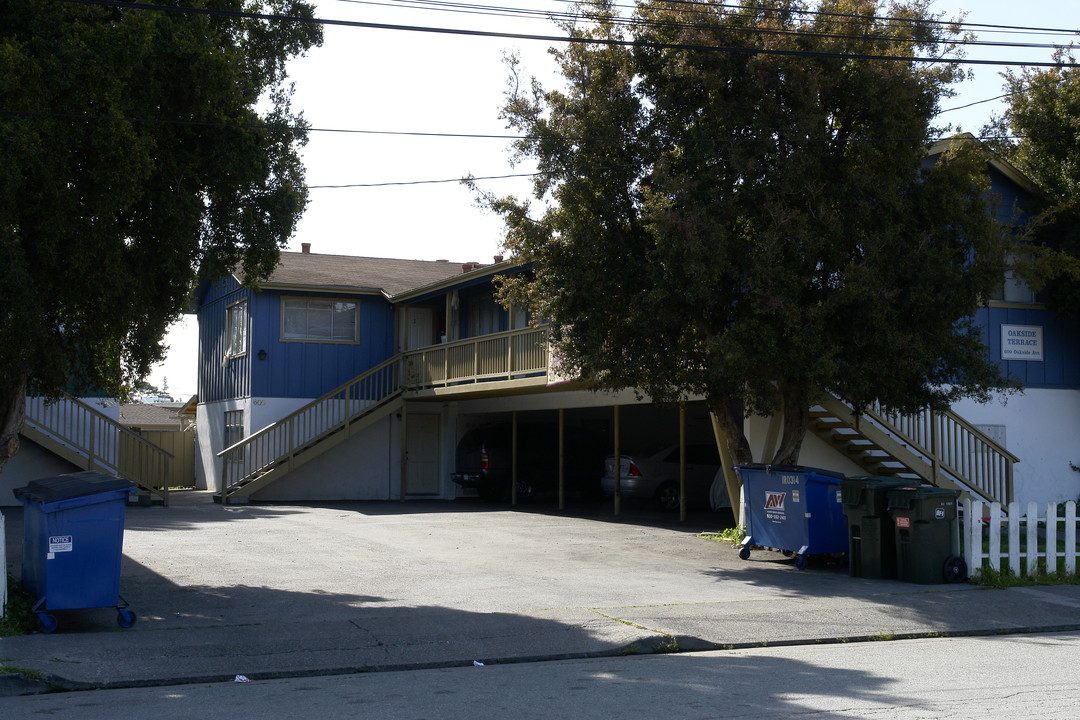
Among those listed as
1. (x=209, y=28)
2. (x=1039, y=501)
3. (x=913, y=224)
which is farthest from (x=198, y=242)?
Result: (x=1039, y=501)

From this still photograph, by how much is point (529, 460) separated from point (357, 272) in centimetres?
764

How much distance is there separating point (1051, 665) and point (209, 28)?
9977mm

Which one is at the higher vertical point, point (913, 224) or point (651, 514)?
point (913, 224)

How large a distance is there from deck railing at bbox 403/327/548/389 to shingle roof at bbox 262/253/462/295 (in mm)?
2501

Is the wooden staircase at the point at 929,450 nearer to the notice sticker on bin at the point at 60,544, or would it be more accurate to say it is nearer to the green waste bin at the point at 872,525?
the green waste bin at the point at 872,525

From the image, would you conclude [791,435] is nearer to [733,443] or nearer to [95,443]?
[733,443]

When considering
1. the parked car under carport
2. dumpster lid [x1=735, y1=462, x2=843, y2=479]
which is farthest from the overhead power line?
the parked car under carport

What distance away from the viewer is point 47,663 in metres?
7.82

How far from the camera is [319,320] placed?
2684cm

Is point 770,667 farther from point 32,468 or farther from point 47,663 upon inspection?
point 32,468

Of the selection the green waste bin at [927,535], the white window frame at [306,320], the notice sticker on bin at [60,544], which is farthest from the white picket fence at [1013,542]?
the white window frame at [306,320]

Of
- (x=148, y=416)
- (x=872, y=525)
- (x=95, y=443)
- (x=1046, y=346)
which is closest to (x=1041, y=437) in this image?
(x=1046, y=346)

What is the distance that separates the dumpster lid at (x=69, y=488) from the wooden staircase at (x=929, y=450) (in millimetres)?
10615

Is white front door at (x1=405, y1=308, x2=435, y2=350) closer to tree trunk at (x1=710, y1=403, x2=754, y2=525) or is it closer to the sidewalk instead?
the sidewalk
